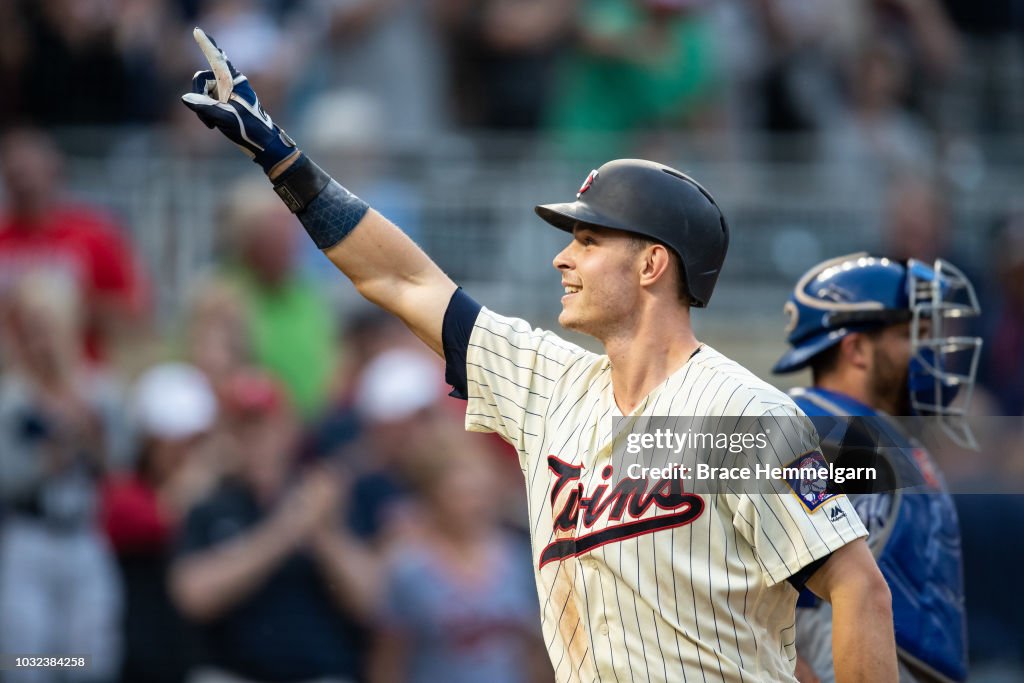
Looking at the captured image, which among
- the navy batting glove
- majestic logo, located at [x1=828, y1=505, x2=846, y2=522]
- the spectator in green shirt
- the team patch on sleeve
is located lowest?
majestic logo, located at [x1=828, y1=505, x2=846, y2=522]

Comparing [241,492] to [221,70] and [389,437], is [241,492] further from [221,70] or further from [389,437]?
[221,70]

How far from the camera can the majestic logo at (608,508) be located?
354 centimetres

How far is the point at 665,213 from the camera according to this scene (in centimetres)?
376

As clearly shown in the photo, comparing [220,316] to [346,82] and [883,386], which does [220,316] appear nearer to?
→ [346,82]

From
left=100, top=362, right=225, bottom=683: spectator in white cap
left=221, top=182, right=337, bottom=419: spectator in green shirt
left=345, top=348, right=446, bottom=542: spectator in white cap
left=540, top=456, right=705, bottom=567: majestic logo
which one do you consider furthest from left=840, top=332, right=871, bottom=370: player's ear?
left=221, top=182, right=337, bottom=419: spectator in green shirt

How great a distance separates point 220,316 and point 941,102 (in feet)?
19.1

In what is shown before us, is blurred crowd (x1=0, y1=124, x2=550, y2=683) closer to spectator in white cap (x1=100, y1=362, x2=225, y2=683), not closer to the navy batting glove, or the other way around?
spectator in white cap (x1=100, y1=362, x2=225, y2=683)

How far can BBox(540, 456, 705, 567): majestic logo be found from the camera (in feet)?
11.6

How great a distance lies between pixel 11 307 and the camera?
302 inches

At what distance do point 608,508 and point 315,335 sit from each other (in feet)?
15.6

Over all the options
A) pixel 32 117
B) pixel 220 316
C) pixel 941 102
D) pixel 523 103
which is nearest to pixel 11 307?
pixel 220 316

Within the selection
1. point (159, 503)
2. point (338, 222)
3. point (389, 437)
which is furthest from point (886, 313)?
point (159, 503)

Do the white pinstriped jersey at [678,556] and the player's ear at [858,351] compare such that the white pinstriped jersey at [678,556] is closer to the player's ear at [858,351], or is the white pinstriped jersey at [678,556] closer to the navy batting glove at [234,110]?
the player's ear at [858,351]

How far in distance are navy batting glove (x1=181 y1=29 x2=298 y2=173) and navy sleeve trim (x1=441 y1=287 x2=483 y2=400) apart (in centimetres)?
63
